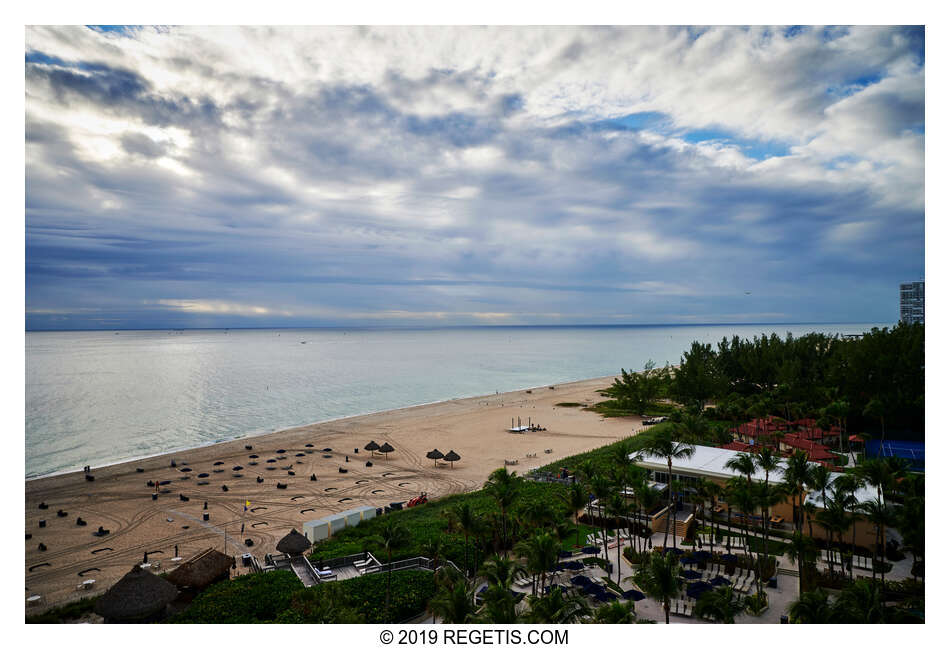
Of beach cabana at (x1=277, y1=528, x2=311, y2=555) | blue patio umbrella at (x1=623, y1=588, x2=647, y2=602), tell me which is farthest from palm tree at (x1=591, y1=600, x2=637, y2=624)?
beach cabana at (x1=277, y1=528, x2=311, y2=555)

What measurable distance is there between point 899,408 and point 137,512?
131 feet

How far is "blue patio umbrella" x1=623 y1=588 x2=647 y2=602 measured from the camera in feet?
47.3

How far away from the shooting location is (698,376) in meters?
51.1

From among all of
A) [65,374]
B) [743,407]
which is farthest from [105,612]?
[65,374]

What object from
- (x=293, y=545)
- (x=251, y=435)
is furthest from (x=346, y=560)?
(x=251, y=435)

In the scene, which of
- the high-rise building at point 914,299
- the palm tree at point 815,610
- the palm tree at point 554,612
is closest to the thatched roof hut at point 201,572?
the palm tree at point 554,612

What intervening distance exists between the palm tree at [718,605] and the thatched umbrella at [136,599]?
14006mm

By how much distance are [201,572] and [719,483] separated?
68.0 feet

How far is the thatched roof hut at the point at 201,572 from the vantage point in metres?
16.2

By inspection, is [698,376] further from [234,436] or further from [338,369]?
[338,369]

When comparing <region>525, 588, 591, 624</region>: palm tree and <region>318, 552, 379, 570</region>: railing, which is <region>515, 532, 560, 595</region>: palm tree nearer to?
<region>525, 588, 591, 624</region>: palm tree

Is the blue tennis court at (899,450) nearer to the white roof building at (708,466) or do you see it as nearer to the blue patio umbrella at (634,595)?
the white roof building at (708,466)
